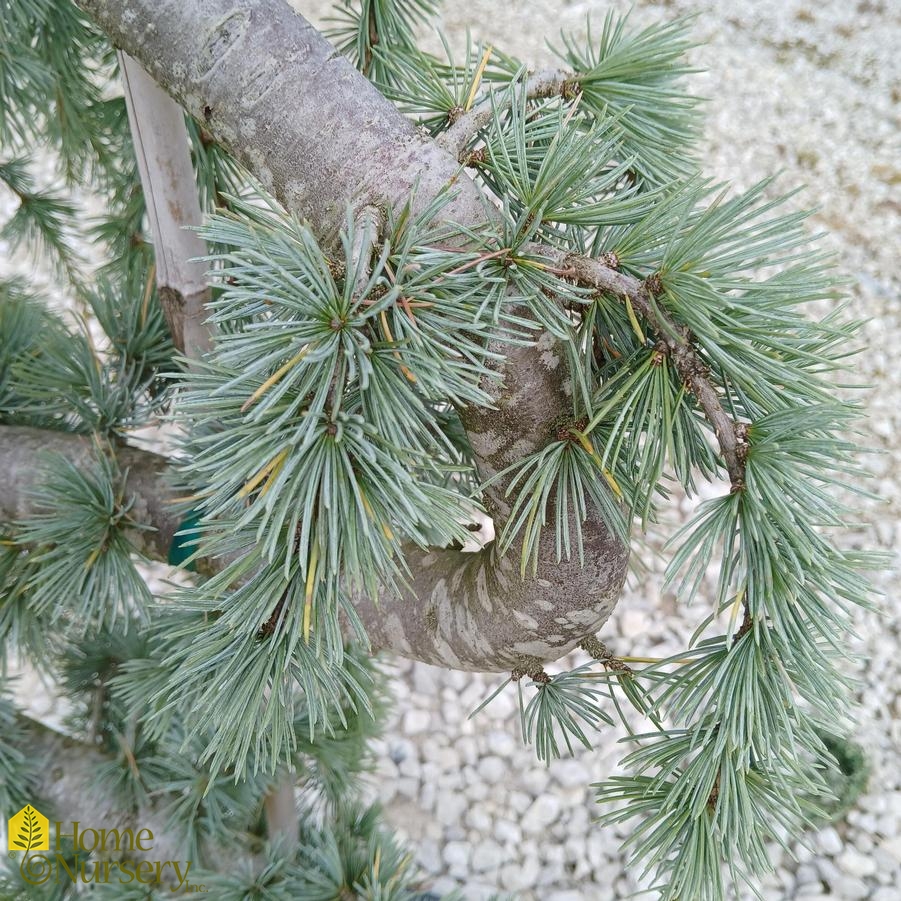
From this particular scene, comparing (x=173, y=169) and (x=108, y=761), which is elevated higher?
(x=173, y=169)

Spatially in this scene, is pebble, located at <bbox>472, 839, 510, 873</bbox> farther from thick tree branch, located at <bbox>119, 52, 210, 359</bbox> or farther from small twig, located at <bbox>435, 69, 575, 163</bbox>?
small twig, located at <bbox>435, 69, 575, 163</bbox>

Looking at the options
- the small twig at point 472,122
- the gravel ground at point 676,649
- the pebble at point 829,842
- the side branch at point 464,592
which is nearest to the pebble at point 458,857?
the gravel ground at point 676,649

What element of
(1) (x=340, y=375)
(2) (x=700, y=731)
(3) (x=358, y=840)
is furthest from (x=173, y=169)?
(3) (x=358, y=840)

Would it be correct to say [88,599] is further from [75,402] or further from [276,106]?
[276,106]
